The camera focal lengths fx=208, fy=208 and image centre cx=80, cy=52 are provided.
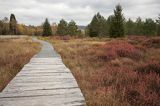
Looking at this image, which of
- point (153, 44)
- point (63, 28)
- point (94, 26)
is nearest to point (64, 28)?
point (63, 28)

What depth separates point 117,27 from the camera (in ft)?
153

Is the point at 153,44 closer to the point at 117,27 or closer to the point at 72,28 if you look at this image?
the point at 117,27

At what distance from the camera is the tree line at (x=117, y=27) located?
153ft

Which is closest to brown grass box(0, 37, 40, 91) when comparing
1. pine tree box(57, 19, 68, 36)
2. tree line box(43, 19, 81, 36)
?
tree line box(43, 19, 81, 36)

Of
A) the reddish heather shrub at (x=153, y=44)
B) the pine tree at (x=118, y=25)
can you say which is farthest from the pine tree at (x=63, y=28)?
the reddish heather shrub at (x=153, y=44)

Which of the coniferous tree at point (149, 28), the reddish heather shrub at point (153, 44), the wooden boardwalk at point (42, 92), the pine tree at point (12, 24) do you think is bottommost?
the wooden boardwalk at point (42, 92)

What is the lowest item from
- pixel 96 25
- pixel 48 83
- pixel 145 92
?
pixel 145 92

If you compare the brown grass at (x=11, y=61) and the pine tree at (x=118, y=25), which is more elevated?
the pine tree at (x=118, y=25)

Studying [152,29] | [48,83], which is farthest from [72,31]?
[48,83]

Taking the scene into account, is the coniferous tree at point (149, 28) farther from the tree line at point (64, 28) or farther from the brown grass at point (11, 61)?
the brown grass at point (11, 61)

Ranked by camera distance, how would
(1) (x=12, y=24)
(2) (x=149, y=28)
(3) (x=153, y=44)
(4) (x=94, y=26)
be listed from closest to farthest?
(3) (x=153, y=44) < (4) (x=94, y=26) < (2) (x=149, y=28) < (1) (x=12, y=24)

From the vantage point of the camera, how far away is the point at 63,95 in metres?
4.55

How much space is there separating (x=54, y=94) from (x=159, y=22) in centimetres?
6977

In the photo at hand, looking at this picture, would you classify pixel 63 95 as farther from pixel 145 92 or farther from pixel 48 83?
pixel 145 92
